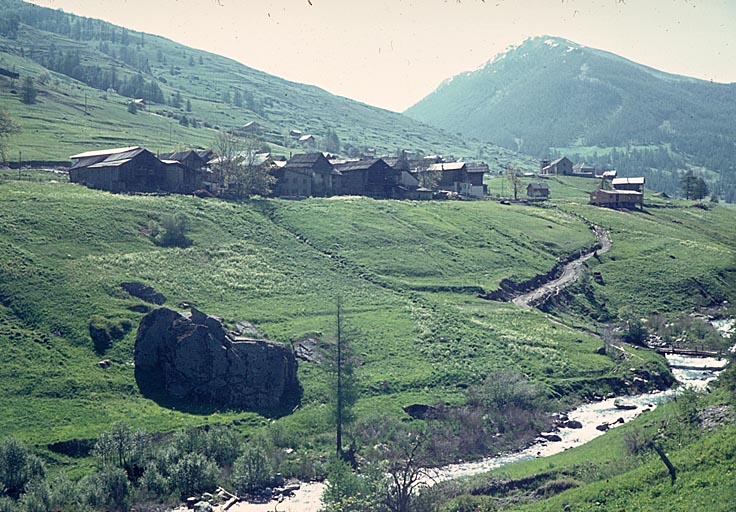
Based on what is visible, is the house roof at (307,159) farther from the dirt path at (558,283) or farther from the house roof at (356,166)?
the dirt path at (558,283)

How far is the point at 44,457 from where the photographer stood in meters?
52.4

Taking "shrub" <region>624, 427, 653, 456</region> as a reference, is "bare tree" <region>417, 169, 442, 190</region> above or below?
above

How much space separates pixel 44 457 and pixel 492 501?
95.5ft

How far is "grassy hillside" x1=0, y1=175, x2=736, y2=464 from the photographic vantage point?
62.3 meters

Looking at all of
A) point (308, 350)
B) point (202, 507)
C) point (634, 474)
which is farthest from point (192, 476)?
point (634, 474)

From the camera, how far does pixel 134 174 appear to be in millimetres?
111500

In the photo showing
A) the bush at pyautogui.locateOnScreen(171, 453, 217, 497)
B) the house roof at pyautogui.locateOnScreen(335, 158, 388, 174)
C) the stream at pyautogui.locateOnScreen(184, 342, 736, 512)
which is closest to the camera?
the stream at pyautogui.locateOnScreen(184, 342, 736, 512)

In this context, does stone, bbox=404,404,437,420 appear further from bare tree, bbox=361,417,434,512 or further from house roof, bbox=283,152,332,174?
house roof, bbox=283,152,332,174

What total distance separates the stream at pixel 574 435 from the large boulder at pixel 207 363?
41.1 ft

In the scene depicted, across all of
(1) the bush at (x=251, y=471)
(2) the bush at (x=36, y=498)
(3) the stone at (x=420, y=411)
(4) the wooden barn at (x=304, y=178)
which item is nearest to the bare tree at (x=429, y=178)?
(4) the wooden barn at (x=304, y=178)

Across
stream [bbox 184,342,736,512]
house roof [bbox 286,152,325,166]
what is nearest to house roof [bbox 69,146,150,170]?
house roof [bbox 286,152,325,166]

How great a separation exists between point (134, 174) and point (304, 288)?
3745 cm

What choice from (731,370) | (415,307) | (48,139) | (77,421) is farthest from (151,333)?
(48,139)

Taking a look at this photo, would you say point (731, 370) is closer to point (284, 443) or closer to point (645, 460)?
point (645, 460)
